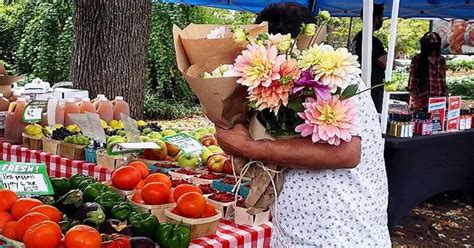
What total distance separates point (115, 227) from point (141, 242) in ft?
0.33

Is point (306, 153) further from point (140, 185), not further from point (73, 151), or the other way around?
point (73, 151)

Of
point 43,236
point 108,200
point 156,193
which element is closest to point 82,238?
point 43,236

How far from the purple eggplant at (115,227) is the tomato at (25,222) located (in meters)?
0.18

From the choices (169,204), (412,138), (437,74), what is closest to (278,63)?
(169,204)

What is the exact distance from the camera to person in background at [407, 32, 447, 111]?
665 cm

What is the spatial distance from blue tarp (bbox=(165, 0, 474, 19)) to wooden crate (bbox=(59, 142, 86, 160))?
213 inches

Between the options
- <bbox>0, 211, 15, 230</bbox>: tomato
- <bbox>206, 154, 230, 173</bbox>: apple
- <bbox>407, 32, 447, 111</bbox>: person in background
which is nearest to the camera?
<bbox>0, 211, 15, 230</bbox>: tomato

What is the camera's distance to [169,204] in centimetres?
209

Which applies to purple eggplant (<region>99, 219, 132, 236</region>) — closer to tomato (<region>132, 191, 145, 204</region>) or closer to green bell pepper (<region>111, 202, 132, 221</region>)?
green bell pepper (<region>111, 202, 132, 221</region>)

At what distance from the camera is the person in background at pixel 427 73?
6652mm

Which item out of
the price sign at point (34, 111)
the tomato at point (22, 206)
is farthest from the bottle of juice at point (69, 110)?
the tomato at point (22, 206)

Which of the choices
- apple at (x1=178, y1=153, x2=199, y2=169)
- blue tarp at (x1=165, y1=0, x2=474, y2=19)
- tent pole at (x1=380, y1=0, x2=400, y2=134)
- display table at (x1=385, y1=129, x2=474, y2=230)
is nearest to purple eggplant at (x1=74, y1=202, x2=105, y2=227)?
apple at (x1=178, y1=153, x2=199, y2=169)

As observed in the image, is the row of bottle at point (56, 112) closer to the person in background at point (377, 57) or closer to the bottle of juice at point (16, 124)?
the bottle of juice at point (16, 124)

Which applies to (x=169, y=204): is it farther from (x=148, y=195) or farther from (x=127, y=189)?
(x=127, y=189)
